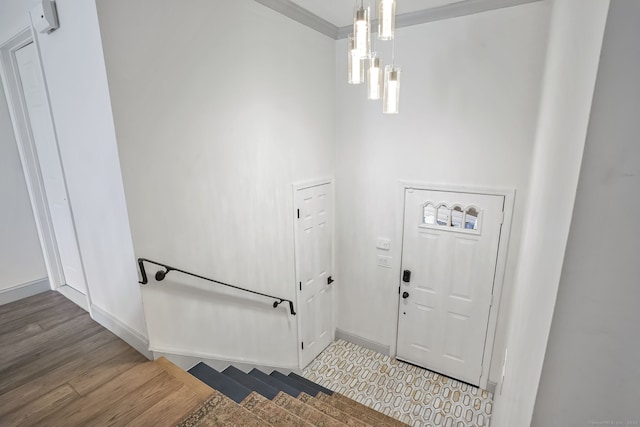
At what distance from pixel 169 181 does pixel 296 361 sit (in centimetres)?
267

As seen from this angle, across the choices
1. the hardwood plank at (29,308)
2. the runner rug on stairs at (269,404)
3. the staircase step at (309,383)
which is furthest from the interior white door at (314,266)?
the hardwood plank at (29,308)

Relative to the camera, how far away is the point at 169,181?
211 cm

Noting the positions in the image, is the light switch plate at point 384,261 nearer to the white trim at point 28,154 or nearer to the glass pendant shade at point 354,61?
the glass pendant shade at point 354,61

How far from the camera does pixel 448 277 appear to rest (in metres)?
3.47

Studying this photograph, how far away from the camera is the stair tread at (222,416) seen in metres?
1.81

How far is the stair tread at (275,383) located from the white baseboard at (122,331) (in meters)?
1.14

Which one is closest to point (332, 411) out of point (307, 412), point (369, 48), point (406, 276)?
point (307, 412)

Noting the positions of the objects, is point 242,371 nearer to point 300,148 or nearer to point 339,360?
point 339,360

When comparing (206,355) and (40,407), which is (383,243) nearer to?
(206,355)

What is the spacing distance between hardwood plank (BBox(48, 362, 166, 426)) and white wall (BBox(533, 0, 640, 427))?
235 centimetres

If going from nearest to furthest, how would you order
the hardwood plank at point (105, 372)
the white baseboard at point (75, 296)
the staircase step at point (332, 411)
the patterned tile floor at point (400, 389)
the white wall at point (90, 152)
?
1. the white wall at point (90, 152)
2. the hardwood plank at point (105, 372)
3. the staircase step at point (332, 411)
4. the white baseboard at point (75, 296)
5. the patterned tile floor at point (400, 389)

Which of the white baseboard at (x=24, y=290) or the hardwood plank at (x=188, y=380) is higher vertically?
the white baseboard at (x=24, y=290)

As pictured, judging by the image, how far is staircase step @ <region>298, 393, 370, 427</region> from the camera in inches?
96.5

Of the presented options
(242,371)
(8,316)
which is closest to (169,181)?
(242,371)
